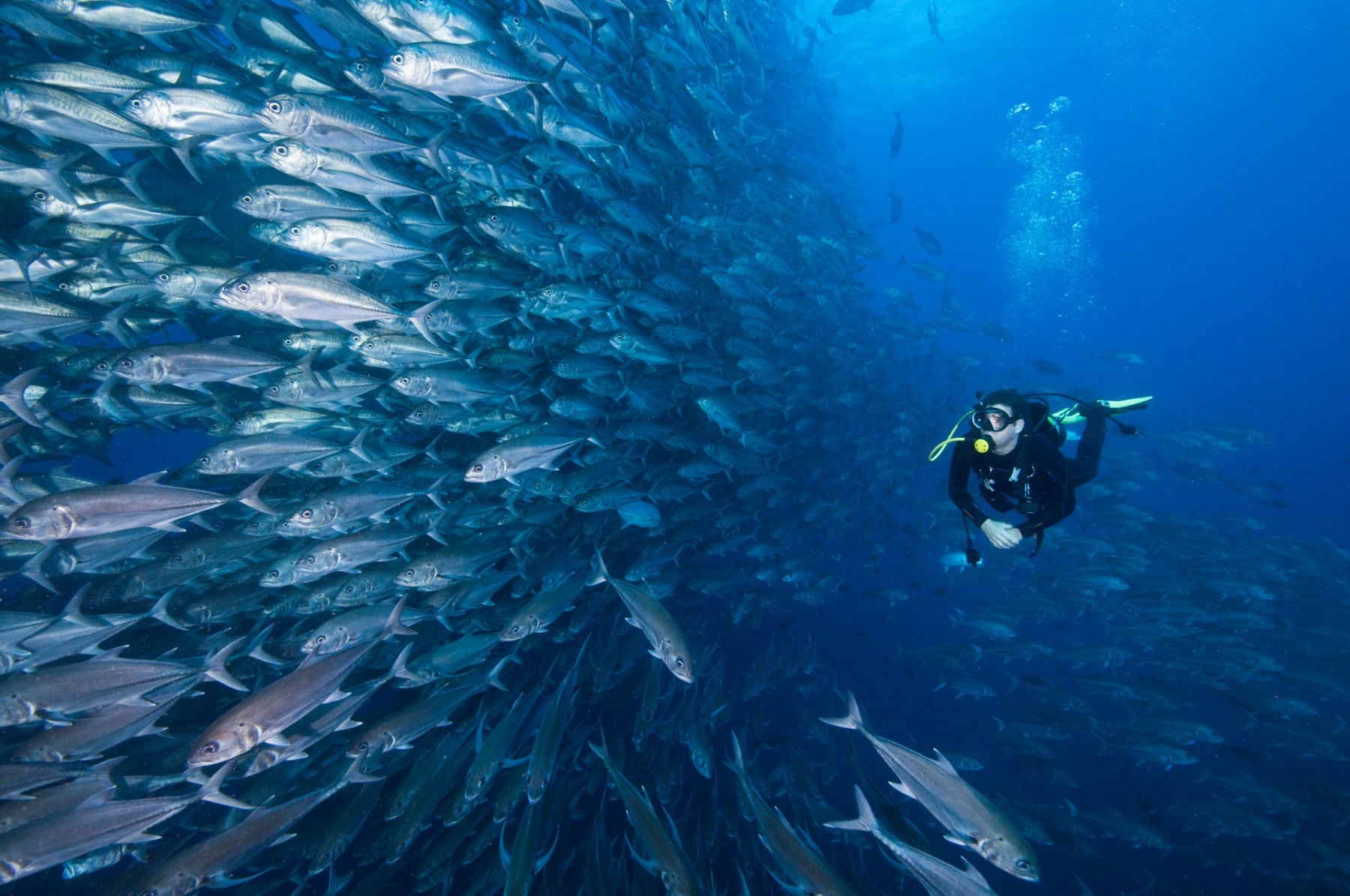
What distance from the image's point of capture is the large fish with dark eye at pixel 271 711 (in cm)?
308

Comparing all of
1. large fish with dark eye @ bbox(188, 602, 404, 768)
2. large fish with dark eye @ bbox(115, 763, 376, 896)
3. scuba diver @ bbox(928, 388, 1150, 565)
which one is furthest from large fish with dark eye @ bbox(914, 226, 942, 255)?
large fish with dark eye @ bbox(115, 763, 376, 896)

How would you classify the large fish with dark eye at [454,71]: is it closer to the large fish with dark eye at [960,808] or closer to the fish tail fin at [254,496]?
the fish tail fin at [254,496]

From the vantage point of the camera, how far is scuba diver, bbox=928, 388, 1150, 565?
12.8ft

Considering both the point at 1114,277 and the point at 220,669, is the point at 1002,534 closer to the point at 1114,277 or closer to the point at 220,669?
the point at 220,669

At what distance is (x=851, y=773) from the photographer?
9180mm

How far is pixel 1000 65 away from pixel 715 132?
1816 inches

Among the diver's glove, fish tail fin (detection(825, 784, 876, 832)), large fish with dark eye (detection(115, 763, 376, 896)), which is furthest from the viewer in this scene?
the diver's glove

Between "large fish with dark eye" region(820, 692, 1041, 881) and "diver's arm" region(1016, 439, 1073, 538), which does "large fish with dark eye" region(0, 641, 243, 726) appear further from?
"diver's arm" region(1016, 439, 1073, 538)

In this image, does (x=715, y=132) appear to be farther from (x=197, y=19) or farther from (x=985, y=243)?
(x=985, y=243)

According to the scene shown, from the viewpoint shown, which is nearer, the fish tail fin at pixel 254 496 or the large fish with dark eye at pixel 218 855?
the large fish with dark eye at pixel 218 855

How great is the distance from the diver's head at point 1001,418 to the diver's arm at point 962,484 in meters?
0.31

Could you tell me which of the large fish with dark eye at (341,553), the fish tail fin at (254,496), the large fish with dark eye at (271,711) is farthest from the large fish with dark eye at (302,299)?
the large fish with dark eye at (271,711)

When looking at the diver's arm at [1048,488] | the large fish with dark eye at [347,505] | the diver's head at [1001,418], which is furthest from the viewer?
the large fish with dark eye at [347,505]

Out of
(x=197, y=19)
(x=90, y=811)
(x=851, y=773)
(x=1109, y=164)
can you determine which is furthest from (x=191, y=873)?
(x=1109, y=164)
